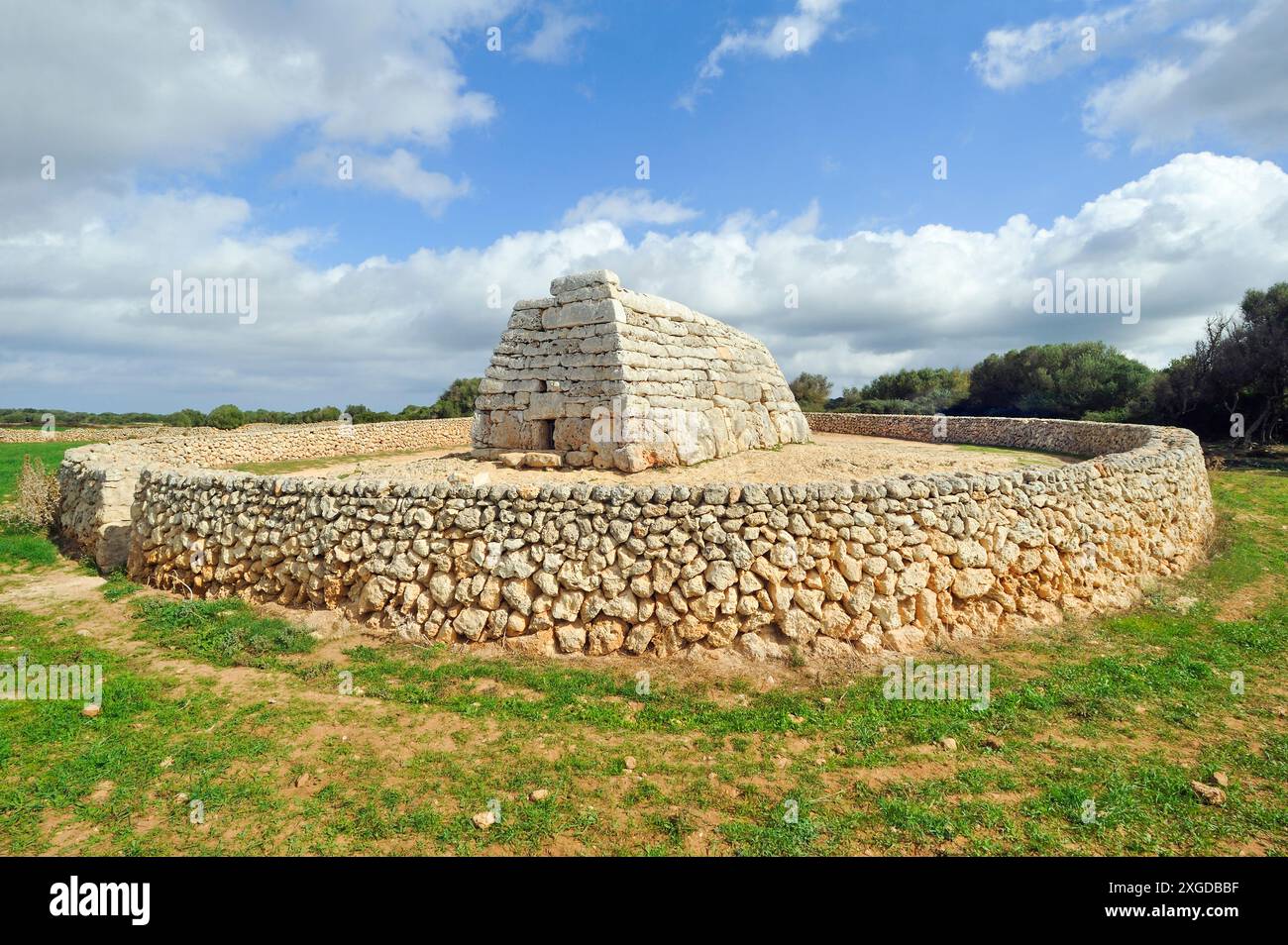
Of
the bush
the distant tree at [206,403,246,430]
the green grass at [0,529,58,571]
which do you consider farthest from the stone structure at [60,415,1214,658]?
the distant tree at [206,403,246,430]

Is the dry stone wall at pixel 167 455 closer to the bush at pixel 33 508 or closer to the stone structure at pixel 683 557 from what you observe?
the bush at pixel 33 508

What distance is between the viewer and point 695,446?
12125 millimetres

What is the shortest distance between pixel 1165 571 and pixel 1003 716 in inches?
215

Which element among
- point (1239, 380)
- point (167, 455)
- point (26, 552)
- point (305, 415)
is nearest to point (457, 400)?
point (305, 415)

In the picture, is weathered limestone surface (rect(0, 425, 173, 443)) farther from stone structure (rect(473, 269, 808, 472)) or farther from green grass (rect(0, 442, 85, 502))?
stone structure (rect(473, 269, 808, 472))

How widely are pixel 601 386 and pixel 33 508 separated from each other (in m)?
11.3

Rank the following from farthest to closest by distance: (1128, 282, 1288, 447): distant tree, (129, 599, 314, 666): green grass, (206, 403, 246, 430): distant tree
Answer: (206, 403, 246, 430): distant tree
(1128, 282, 1288, 447): distant tree
(129, 599, 314, 666): green grass

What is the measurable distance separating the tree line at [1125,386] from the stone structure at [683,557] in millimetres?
19139

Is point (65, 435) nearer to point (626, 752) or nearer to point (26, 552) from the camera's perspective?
point (26, 552)

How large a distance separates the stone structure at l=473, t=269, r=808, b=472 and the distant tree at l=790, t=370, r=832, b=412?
2803cm

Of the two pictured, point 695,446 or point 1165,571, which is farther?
point 695,446

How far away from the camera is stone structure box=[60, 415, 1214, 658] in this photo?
624cm
